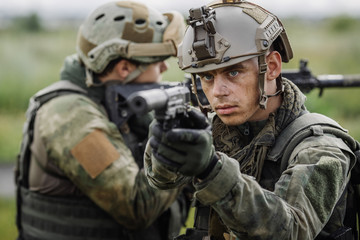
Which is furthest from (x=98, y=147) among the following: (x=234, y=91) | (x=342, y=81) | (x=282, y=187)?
(x=342, y=81)

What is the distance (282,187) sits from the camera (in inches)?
112

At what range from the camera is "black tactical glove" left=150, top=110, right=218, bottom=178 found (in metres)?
2.49

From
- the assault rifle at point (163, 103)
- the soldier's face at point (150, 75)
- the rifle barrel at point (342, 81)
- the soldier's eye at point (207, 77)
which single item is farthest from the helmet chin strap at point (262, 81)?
the rifle barrel at point (342, 81)

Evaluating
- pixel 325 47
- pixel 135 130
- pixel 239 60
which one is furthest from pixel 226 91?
pixel 325 47

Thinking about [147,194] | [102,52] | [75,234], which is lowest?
[75,234]

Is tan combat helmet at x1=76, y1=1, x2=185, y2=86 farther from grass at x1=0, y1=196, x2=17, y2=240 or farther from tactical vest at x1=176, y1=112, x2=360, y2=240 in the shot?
grass at x1=0, y1=196, x2=17, y2=240

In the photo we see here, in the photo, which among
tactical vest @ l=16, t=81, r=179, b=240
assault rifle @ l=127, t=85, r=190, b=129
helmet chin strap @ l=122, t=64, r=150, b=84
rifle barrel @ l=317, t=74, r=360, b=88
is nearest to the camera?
assault rifle @ l=127, t=85, r=190, b=129

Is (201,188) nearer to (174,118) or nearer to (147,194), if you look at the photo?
(174,118)

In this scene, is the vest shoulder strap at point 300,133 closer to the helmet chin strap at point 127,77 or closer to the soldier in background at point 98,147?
the soldier in background at point 98,147

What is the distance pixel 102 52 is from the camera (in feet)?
17.0

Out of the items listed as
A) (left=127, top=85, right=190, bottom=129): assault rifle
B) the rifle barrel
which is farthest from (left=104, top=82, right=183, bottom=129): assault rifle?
(left=127, top=85, right=190, bottom=129): assault rifle

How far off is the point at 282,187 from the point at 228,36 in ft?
2.84

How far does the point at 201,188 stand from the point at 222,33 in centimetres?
94

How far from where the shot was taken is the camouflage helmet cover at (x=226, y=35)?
3.12 meters
